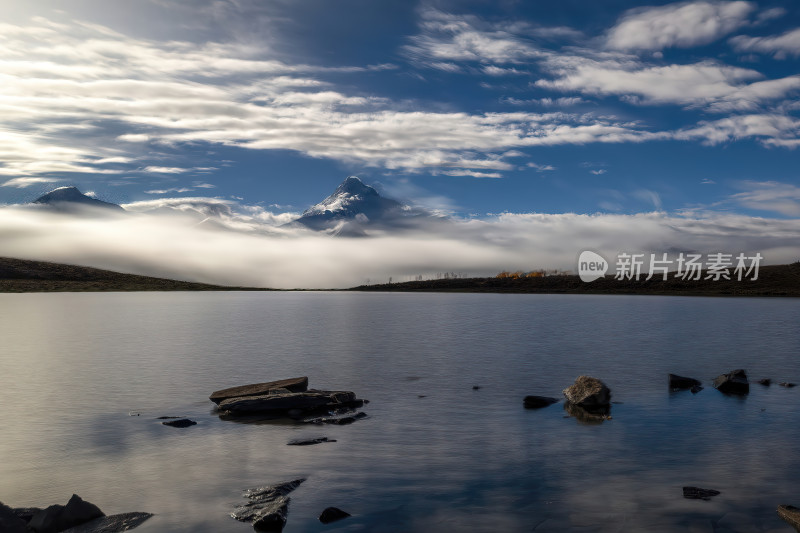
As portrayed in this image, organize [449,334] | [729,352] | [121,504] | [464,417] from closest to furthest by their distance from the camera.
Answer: [121,504], [464,417], [729,352], [449,334]

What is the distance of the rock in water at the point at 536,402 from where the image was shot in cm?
3678

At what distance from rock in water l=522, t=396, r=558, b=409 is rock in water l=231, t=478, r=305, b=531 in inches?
742

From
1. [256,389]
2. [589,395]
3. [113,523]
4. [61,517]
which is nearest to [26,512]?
[61,517]

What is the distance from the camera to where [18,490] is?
2156 centimetres

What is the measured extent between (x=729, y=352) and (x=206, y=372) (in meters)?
58.7

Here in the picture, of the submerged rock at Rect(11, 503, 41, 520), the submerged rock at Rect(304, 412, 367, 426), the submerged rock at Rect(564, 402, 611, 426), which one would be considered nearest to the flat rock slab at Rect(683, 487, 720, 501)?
the submerged rock at Rect(564, 402, 611, 426)

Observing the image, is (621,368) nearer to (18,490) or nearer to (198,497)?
(198,497)

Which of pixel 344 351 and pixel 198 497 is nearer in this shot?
pixel 198 497

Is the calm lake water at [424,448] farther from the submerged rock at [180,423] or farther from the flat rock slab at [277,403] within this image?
the flat rock slab at [277,403]

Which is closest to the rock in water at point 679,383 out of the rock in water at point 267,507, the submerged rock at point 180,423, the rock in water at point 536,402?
the rock in water at point 536,402

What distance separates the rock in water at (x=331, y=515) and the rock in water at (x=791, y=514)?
1383cm

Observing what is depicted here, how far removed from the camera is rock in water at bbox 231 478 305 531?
59.4 feet

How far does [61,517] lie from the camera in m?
17.4

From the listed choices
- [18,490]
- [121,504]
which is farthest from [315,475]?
[18,490]
